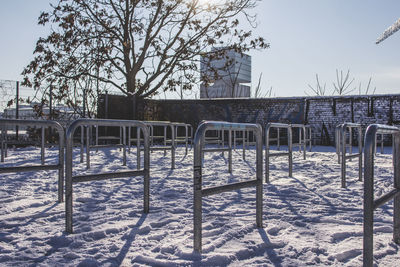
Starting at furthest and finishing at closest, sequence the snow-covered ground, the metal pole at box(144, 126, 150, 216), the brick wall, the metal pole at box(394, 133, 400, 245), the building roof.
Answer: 1. the building roof
2. the brick wall
3. the metal pole at box(144, 126, 150, 216)
4. the metal pole at box(394, 133, 400, 245)
5. the snow-covered ground

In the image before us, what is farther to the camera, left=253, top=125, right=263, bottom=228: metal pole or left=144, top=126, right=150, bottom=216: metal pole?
left=144, top=126, right=150, bottom=216: metal pole

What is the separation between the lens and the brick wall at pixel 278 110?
13.4m

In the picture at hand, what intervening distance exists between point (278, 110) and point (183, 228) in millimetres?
13093

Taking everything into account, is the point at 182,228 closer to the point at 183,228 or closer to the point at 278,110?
the point at 183,228

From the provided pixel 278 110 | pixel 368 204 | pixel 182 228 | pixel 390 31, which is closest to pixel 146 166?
pixel 182 228

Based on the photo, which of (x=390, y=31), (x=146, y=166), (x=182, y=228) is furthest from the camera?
(x=390, y=31)

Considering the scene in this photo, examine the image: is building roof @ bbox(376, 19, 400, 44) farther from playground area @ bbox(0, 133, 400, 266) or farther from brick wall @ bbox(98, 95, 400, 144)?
playground area @ bbox(0, 133, 400, 266)

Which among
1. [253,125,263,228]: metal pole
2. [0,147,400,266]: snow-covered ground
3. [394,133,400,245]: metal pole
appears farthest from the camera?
[253,125,263,228]: metal pole

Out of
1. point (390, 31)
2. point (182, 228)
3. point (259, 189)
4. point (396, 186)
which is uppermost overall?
point (390, 31)

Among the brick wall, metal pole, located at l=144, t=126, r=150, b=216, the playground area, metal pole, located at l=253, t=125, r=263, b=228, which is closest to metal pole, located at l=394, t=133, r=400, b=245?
the playground area

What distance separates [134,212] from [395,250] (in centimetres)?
195

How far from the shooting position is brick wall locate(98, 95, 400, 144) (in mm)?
13430

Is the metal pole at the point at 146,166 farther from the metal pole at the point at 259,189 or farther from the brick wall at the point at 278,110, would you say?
the brick wall at the point at 278,110

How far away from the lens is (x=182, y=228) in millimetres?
2555
